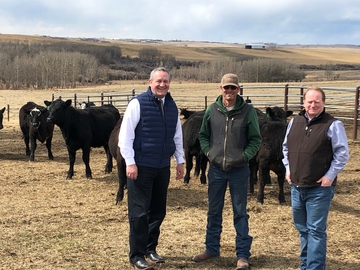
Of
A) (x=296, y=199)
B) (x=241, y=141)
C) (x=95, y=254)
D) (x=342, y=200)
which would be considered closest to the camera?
(x=296, y=199)

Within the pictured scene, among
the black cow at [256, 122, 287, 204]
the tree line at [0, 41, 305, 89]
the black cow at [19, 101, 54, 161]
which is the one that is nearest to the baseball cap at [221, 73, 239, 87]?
the black cow at [256, 122, 287, 204]

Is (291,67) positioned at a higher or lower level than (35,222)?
higher

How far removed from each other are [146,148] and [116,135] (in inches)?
132

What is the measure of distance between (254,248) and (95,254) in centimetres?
182

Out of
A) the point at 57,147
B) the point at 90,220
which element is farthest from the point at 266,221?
the point at 57,147

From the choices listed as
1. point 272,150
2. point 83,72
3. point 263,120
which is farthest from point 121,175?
point 83,72

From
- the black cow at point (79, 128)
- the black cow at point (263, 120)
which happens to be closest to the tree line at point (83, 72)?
the black cow at point (79, 128)

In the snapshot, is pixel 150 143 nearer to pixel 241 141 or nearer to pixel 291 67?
pixel 241 141

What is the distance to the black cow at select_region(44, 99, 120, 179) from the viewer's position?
9.09 metres

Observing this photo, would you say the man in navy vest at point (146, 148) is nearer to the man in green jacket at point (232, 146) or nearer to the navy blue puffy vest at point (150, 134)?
the navy blue puffy vest at point (150, 134)

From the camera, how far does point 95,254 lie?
499 centimetres

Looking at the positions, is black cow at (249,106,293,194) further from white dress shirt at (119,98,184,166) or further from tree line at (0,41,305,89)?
tree line at (0,41,305,89)

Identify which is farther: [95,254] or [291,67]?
[291,67]

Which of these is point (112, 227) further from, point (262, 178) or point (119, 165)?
point (262, 178)
